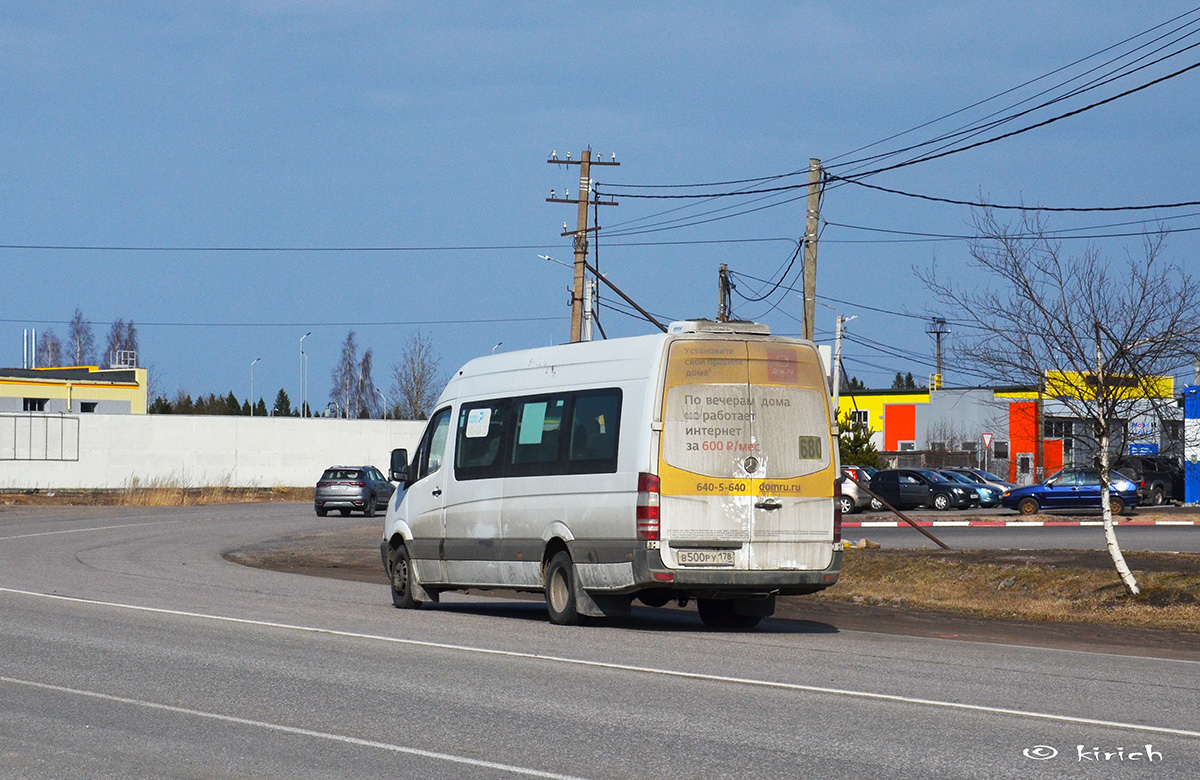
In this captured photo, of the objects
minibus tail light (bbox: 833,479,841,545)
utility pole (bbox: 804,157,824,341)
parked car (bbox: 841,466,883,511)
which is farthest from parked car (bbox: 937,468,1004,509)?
minibus tail light (bbox: 833,479,841,545)

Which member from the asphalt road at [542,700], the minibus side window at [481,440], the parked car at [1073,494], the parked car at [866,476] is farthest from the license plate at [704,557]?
the parked car at [866,476]

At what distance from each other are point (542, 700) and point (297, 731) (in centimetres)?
175

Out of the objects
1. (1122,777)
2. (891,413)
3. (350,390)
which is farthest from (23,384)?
(1122,777)

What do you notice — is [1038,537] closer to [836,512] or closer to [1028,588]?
[1028,588]

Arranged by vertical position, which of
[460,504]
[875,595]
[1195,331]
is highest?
[1195,331]

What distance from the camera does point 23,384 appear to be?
81.8 m

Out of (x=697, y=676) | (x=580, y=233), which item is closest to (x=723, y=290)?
(x=580, y=233)

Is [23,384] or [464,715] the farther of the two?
[23,384]

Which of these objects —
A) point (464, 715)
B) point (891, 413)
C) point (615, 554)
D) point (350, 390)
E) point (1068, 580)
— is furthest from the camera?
point (350, 390)

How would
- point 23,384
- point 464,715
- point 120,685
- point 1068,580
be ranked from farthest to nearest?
1. point 23,384
2. point 1068,580
3. point 120,685
4. point 464,715

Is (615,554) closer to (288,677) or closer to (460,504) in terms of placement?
(460,504)

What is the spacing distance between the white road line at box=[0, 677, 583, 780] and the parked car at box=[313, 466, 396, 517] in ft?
115

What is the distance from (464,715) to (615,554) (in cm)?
507

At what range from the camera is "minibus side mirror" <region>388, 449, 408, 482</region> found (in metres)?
17.2
